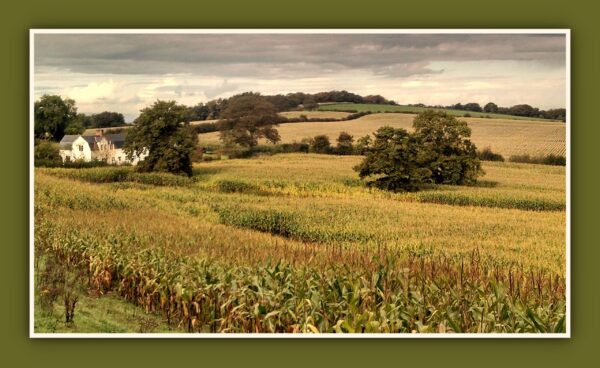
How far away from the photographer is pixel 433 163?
27.2 feet

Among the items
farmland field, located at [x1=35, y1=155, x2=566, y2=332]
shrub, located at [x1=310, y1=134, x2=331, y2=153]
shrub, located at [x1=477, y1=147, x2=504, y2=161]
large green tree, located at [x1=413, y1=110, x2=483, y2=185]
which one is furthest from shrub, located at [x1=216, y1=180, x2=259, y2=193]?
shrub, located at [x1=477, y1=147, x2=504, y2=161]

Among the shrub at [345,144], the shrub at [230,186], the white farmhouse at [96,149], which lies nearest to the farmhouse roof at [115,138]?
the white farmhouse at [96,149]

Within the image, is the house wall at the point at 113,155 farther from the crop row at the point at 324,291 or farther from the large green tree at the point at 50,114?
the crop row at the point at 324,291

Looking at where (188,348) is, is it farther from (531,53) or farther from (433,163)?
(531,53)

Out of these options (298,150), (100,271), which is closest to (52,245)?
(100,271)

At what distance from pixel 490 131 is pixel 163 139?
3212mm

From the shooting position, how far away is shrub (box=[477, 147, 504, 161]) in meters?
8.22

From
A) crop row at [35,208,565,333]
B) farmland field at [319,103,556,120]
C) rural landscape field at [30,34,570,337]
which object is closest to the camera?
crop row at [35,208,565,333]

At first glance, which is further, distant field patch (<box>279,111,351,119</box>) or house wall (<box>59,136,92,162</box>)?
house wall (<box>59,136,92,162</box>)

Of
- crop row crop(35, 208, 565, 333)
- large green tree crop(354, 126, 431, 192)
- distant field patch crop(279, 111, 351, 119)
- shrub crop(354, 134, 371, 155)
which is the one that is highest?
distant field patch crop(279, 111, 351, 119)

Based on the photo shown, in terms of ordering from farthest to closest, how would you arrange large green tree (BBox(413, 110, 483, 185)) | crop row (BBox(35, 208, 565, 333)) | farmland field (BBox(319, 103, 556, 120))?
large green tree (BBox(413, 110, 483, 185)), farmland field (BBox(319, 103, 556, 120)), crop row (BBox(35, 208, 565, 333))

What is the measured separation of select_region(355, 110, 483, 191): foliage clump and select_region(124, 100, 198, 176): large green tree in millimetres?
1729

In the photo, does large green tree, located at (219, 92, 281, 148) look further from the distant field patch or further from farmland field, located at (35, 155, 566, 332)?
farmland field, located at (35, 155, 566, 332)

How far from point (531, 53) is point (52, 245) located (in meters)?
4.88
